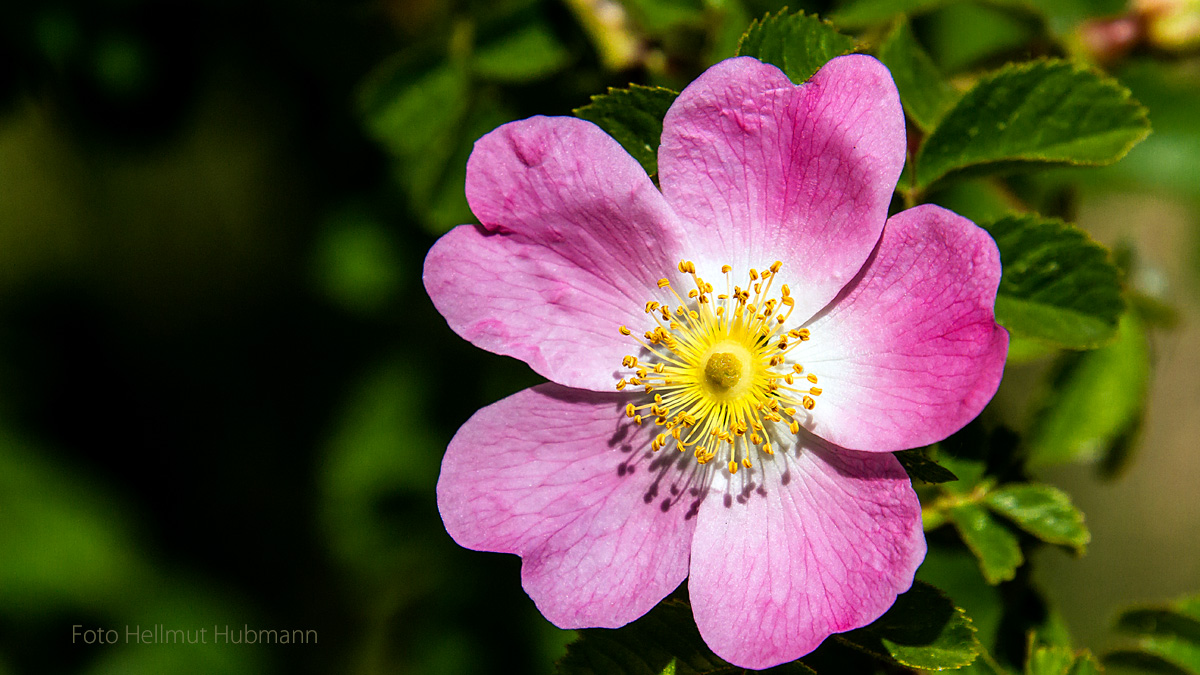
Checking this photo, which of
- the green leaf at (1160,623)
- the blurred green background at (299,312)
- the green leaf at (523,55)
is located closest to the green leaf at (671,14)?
the blurred green background at (299,312)

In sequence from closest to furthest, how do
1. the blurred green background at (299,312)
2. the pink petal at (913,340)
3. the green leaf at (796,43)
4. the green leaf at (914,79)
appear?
the pink petal at (913,340) → the green leaf at (796,43) → the green leaf at (914,79) → the blurred green background at (299,312)

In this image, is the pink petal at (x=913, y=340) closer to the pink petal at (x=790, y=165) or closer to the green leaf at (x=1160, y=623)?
the pink petal at (x=790, y=165)

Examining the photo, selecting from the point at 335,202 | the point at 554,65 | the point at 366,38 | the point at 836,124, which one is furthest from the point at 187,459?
the point at 836,124

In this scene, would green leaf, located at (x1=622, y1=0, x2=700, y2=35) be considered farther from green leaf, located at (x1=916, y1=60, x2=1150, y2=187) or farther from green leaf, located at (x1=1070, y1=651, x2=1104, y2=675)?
green leaf, located at (x1=1070, y1=651, x2=1104, y2=675)

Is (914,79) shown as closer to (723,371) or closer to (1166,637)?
(723,371)

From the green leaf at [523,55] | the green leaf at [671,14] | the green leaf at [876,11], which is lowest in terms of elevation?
the green leaf at [876,11]

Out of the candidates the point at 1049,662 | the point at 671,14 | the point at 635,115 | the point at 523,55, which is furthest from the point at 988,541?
the point at 523,55

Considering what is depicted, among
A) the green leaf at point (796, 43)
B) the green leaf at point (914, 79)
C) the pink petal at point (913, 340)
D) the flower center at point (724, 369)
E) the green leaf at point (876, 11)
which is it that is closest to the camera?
the pink petal at point (913, 340)
